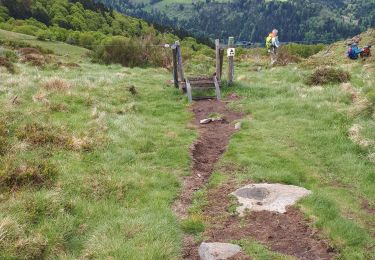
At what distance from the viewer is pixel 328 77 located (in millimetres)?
23078

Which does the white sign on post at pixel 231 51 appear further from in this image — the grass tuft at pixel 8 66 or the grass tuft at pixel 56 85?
the grass tuft at pixel 8 66

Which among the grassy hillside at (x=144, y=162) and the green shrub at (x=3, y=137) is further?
the green shrub at (x=3, y=137)

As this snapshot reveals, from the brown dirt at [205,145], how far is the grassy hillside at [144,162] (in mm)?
309

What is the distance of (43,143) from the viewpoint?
12.7 metres

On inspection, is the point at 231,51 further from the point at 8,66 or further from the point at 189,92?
the point at 8,66

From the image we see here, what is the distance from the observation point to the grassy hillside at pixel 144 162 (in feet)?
27.9

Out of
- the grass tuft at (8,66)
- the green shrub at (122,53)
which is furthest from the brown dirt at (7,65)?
the green shrub at (122,53)

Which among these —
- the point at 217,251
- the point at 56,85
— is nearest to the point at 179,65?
the point at 56,85

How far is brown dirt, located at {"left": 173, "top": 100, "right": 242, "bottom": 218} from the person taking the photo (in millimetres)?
11398

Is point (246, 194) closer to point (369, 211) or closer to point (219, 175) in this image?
point (219, 175)

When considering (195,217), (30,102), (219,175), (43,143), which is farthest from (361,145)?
(30,102)

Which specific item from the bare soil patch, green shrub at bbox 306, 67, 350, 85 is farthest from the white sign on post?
the bare soil patch

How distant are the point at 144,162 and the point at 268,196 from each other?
4.12 m

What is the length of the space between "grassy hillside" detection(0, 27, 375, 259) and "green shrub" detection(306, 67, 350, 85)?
86 centimetres
